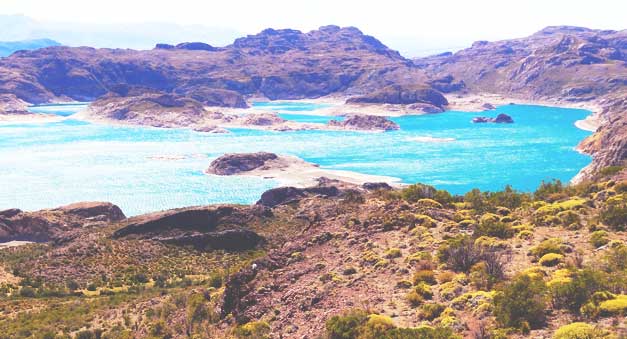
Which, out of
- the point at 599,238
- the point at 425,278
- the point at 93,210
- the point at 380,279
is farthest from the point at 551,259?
the point at 93,210

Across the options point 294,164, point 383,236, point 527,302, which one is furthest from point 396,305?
point 294,164

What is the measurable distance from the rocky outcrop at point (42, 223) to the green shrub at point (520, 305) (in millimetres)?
75458

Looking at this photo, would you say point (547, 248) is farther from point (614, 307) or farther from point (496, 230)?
point (614, 307)

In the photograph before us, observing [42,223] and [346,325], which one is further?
[42,223]

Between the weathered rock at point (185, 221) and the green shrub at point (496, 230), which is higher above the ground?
the green shrub at point (496, 230)

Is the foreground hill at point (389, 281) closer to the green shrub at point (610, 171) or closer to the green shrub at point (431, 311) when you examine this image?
the green shrub at point (431, 311)

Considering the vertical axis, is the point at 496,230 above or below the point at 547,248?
below

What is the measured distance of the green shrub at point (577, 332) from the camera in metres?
18.9

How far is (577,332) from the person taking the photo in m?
19.4

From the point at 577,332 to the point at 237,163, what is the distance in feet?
505

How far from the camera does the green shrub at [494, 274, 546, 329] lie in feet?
71.3

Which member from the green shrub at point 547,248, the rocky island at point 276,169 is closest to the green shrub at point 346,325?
the green shrub at point 547,248

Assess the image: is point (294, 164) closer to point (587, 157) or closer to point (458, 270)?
point (587, 157)

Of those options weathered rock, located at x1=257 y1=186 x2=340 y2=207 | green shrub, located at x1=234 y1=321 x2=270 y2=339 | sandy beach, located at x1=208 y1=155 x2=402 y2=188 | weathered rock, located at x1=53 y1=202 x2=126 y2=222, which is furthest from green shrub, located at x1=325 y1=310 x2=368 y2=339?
sandy beach, located at x1=208 y1=155 x2=402 y2=188
